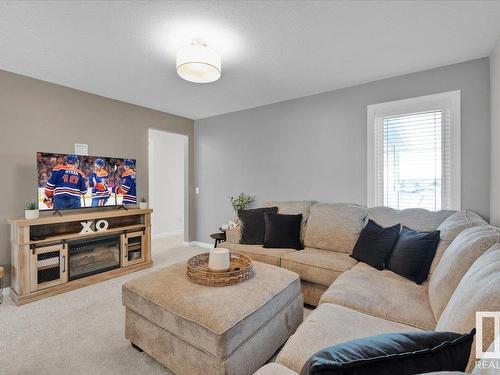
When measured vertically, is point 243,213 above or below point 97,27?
below

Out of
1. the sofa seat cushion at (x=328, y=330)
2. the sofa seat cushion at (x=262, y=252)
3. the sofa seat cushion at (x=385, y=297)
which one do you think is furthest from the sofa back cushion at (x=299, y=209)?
the sofa seat cushion at (x=328, y=330)

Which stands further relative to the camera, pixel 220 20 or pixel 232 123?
pixel 232 123

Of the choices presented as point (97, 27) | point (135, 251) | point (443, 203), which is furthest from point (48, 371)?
point (443, 203)

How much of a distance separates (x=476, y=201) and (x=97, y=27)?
381cm

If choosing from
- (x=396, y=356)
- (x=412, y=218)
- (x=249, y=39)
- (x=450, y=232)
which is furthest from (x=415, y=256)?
(x=249, y=39)

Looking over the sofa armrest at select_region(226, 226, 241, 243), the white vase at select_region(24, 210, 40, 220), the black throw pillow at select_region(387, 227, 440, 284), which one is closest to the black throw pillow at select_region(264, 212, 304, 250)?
the sofa armrest at select_region(226, 226, 241, 243)

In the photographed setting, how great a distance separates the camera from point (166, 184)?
6066 mm

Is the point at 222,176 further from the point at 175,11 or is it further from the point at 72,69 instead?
the point at 175,11

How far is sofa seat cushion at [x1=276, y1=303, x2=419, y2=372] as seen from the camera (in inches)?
45.4

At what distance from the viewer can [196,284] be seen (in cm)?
177

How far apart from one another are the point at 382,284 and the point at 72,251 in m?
3.31

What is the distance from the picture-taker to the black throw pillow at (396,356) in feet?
2.03

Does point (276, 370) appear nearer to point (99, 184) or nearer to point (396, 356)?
point (396, 356)

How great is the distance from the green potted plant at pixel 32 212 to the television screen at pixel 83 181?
0.08m
